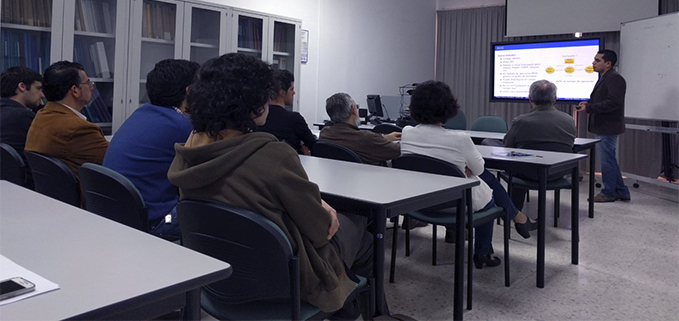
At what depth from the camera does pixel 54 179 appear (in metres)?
2.13

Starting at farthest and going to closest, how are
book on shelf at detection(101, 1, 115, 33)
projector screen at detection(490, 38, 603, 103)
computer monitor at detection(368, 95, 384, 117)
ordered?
projector screen at detection(490, 38, 603, 103), computer monitor at detection(368, 95, 384, 117), book on shelf at detection(101, 1, 115, 33)

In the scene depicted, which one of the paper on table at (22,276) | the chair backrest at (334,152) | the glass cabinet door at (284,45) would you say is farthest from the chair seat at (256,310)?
the glass cabinet door at (284,45)

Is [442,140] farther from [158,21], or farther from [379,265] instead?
[158,21]

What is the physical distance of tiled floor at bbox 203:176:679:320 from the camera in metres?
2.38

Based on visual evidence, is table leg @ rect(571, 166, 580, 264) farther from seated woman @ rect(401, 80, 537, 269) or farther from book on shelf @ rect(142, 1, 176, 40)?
book on shelf @ rect(142, 1, 176, 40)

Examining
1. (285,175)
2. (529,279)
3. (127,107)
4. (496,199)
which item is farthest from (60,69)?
(529,279)

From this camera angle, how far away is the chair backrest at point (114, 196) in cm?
167

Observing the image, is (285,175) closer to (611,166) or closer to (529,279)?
(529,279)

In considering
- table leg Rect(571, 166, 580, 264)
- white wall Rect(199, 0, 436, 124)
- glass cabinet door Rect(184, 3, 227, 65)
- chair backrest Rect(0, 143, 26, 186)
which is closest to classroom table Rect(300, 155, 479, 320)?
table leg Rect(571, 166, 580, 264)

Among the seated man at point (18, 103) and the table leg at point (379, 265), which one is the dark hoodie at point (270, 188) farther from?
the seated man at point (18, 103)

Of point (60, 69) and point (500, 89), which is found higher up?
point (500, 89)

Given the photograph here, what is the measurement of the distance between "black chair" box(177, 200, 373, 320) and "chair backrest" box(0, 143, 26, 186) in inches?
55.3

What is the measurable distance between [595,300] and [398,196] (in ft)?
4.67

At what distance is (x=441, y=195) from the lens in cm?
191
